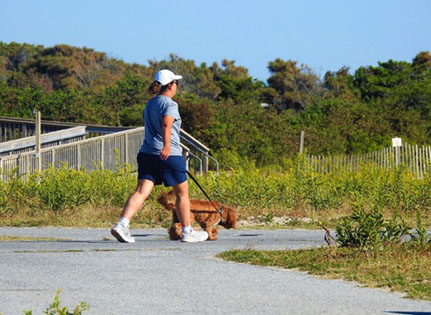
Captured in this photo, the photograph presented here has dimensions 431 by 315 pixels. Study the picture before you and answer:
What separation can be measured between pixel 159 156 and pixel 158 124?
330 mm

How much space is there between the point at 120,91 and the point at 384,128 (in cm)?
1567

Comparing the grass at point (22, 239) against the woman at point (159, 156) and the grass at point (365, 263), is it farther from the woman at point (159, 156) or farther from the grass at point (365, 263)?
the grass at point (365, 263)

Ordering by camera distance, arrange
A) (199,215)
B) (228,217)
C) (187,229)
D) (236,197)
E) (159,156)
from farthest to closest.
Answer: (236,197) → (228,217) → (199,215) → (187,229) → (159,156)

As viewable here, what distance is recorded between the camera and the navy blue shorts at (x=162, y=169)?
31.0ft

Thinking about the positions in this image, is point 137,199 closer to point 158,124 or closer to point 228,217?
point 158,124

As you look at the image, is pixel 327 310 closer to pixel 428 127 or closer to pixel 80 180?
pixel 80 180

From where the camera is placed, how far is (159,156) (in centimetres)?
945

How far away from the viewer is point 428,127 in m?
40.2

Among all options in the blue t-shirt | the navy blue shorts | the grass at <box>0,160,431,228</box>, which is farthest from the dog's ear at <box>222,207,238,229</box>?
the grass at <box>0,160,431,228</box>

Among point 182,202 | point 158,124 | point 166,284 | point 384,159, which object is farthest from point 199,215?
point 384,159

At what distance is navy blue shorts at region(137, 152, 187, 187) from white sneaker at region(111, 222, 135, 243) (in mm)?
553

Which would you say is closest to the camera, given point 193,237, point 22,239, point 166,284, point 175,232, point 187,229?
point 166,284

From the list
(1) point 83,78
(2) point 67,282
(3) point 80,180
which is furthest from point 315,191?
(1) point 83,78

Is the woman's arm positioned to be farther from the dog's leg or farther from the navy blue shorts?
the dog's leg
